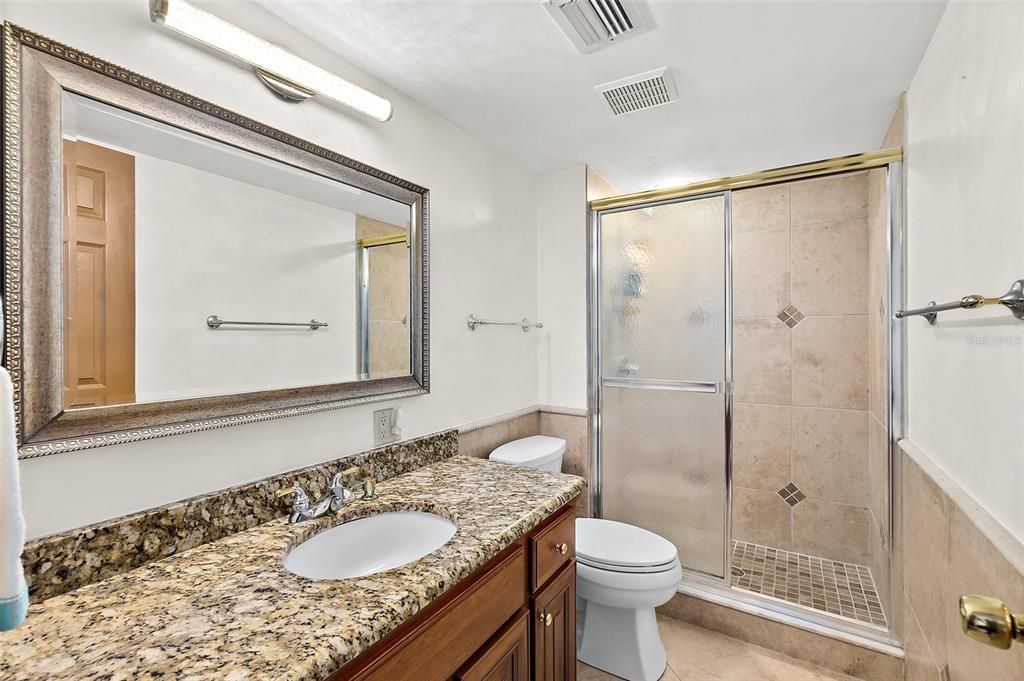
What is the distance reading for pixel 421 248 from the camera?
5.86ft

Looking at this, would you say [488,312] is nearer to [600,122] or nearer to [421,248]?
[421,248]

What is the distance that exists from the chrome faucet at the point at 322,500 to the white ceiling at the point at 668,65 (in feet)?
4.36

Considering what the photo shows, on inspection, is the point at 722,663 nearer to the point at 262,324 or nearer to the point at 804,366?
the point at 804,366

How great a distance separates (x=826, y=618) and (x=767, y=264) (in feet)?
5.91

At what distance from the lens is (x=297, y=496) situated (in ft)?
4.18

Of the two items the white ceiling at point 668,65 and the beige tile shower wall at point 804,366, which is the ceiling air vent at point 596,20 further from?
the beige tile shower wall at point 804,366

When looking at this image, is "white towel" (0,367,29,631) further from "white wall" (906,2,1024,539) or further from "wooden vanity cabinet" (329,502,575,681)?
"white wall" (906,2,1024,539)

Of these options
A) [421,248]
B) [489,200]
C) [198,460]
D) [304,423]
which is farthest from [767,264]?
[198,460]

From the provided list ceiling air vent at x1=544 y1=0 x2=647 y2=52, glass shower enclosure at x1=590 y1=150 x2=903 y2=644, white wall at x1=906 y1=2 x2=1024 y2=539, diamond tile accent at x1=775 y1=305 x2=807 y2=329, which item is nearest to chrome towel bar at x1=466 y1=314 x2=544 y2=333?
glass shower enclosure at x1=590 y1=150 x2=903 y2=644

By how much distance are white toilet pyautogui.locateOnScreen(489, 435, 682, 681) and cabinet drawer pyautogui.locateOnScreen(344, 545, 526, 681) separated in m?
0.67

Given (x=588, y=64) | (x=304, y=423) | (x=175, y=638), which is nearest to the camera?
(x=175, y=638)

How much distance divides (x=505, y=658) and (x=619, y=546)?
923 mm

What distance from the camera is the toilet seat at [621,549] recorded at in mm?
1782

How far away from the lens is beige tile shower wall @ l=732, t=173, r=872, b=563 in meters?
2.53
